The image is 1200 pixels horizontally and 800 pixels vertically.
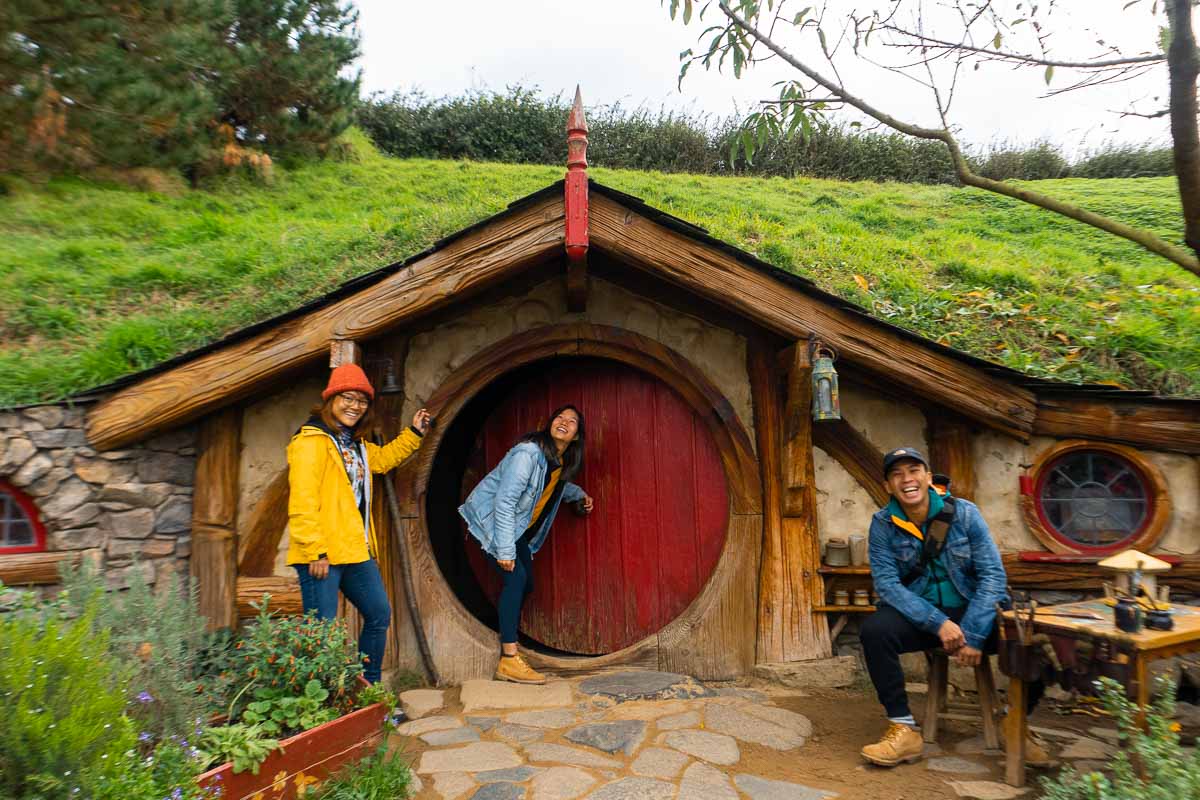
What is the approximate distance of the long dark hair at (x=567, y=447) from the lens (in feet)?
16.3

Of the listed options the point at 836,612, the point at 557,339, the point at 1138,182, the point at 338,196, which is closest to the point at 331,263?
the point at 557,339

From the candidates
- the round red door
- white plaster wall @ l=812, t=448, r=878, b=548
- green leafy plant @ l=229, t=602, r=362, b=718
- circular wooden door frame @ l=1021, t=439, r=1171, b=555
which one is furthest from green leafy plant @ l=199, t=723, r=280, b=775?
circular wooden door frame @ l=1021, t=439, r=1171, b=555

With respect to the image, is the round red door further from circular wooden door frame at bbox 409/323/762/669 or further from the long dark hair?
the long dark hair

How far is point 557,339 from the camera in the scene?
17.2 feet

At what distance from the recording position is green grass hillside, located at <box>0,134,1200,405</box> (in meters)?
Answer: 5.25

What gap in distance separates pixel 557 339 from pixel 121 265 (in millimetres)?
3754

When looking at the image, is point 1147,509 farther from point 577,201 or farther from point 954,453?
point 577,201

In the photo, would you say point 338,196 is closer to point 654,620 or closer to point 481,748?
point 654,620

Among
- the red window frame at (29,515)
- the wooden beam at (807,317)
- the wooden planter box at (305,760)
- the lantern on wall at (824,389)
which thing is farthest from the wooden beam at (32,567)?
the lantern on wall at (824,389)

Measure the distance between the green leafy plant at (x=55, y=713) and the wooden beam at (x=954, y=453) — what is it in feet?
14.0

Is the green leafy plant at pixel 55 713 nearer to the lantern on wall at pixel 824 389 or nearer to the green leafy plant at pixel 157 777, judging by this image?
the green leafy plant at pixel 157 777

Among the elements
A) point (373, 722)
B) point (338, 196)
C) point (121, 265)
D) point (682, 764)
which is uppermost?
point (338, 196)

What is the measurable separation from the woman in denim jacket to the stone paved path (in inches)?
12.2

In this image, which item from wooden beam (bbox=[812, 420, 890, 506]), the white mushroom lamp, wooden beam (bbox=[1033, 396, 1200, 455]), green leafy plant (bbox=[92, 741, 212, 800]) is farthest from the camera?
wooden beam (bbox=[812, 420, 890, 506])
